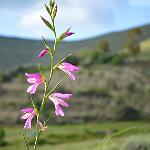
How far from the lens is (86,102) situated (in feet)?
77.0

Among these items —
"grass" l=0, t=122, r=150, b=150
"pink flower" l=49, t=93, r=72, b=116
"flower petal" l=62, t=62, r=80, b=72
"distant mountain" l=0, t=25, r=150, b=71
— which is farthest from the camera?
"distant mountain" l=0, t=25, r=150, b=71

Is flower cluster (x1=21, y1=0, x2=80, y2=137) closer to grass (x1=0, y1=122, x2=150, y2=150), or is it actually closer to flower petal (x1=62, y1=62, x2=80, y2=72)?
flower petal (x1=62, y1=62, x2=80, y2=72)

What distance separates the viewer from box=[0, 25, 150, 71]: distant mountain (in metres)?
54.3

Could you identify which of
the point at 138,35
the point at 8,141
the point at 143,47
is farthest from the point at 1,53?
the point at 8,141

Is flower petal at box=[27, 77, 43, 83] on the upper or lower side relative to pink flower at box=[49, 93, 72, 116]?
upper

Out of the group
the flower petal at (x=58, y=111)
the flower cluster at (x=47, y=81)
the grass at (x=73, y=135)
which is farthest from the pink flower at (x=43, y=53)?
the grass at (x=73, y=135)

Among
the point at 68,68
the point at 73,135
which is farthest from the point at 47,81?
the point at 73,135

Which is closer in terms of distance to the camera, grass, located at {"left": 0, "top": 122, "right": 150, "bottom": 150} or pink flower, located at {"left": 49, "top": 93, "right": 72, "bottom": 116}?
pink flower, located at {"left": 49, "top": 93, "right": 72, "bottom": 116}

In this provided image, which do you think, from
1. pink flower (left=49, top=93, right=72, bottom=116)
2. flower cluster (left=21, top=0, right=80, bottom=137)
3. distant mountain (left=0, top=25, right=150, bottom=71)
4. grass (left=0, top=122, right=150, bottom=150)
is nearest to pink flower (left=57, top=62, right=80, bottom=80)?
flower cluster (left=21, top=0, right=80, bottom=137)

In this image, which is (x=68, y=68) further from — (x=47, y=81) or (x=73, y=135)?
(x=73, y=135)

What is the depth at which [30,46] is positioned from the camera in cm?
6594

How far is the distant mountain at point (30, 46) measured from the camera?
Result: 54.3 metres

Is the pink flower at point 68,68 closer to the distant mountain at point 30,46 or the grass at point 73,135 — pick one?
the grass at point 73,135

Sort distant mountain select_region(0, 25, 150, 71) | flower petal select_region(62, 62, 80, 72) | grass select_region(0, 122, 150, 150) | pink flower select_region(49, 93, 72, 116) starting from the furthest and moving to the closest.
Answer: distant mountain select_region(0, 25, 150, 71) < grass select_region(0, 122, 150, 150) < pink flower select_region(49, 93, 72, 116) < flower petal select_region(62, 62, 80, 72)
